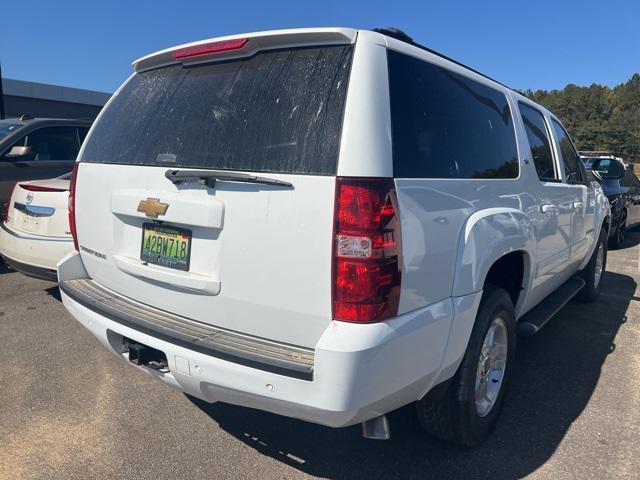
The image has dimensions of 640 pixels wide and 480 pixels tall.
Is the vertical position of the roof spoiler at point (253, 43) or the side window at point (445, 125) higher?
the roof spoiler at point (253, 43)

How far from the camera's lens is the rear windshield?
2016 millimetres

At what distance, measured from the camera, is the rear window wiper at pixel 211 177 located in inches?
79.6

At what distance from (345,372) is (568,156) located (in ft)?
11.9

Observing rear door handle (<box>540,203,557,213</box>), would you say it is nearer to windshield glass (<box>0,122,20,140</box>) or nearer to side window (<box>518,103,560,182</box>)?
side window (<box>518,103,560,182</box>)

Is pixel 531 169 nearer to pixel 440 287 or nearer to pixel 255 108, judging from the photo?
pixel 440 287

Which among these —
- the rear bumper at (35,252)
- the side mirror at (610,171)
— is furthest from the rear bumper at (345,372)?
the side mirror at (610,171)

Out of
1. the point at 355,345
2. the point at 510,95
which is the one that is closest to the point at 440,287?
the point at 355,345

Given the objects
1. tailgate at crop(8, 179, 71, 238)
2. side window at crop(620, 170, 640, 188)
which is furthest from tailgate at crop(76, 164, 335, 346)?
side window at crop(620, 170, 640, 188)

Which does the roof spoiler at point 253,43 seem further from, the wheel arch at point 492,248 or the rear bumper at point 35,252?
the rear bumper at point 35,252

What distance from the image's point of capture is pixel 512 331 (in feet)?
9.94

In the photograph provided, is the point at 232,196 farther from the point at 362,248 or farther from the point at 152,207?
the point at 362,248

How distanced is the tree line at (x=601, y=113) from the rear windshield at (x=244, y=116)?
6777 cm

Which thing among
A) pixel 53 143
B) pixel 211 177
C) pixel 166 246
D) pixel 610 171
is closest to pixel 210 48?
pixel 211 177

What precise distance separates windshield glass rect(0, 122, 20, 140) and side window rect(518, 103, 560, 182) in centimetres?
601
